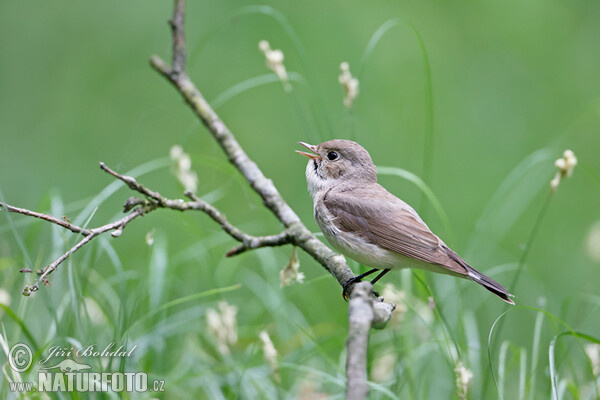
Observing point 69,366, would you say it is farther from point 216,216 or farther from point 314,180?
point 314,180

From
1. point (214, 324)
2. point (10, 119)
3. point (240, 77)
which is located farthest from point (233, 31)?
point (214, 324)

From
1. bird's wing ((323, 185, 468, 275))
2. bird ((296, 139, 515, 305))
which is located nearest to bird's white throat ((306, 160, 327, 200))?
bird ((296, 139, 515, 305))

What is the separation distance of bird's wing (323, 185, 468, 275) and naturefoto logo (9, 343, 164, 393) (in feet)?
4.01

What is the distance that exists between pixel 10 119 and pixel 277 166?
2.83m

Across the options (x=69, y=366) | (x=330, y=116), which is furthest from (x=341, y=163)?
(x=330, y=116)

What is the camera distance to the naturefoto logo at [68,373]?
2.77 metres

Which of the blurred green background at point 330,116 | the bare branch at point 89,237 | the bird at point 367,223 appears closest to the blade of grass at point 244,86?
the bird at point 367,223

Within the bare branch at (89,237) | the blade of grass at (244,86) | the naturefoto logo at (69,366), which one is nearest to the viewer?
the bare branch at (89,237)

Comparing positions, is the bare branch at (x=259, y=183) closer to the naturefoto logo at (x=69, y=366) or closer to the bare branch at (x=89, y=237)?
the bare branch at (x=89, y=237)

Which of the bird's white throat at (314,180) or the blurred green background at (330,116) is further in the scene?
the blurred green background at (330,116)

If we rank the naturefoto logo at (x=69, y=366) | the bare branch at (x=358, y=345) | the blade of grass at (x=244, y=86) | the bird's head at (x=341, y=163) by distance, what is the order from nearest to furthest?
the bare branch at (x=358, y=345) → the naturefoto logo at (x=69, y=366) → the blade of grass at (x=244, y=86) → the bird's head at (x=341, y=163)

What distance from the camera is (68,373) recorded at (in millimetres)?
2822

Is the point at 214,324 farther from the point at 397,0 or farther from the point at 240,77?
the point at 397,0

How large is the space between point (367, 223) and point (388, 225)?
108 mm
